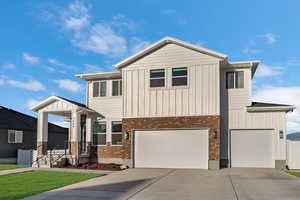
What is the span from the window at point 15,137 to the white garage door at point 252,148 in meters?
17.3

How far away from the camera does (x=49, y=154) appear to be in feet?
55.3

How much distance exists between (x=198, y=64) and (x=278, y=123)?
18.1ft

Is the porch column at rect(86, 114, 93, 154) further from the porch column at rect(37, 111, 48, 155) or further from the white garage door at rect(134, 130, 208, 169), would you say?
the white garage door at rect(134, 130, 208, 169)

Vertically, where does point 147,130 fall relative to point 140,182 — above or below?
above

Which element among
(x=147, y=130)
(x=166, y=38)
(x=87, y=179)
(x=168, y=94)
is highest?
(x=166, y=38)

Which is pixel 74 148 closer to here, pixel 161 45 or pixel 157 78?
pixel 157 78

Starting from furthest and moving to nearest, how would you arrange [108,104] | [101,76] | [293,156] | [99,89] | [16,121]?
1. [16,121]
2. [99,89]
3. [101,76]
4. [108,104]
5. [293,156]

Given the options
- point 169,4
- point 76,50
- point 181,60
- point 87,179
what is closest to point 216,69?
point 181,60

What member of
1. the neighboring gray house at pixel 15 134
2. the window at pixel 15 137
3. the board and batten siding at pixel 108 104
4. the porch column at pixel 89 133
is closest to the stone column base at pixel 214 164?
the board and batten siding at pixel 108 104

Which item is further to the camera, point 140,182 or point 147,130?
point 147,130

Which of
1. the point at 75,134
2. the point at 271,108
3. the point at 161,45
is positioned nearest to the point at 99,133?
the point at 75,134

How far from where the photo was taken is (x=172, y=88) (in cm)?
1583

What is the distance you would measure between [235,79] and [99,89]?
8.82 m

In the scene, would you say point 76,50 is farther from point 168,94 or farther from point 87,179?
point 87,179
